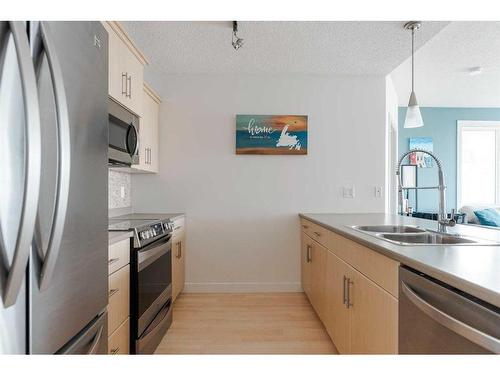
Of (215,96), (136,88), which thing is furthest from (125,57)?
(215,96)

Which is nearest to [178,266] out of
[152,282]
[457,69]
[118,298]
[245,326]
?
[245,326]

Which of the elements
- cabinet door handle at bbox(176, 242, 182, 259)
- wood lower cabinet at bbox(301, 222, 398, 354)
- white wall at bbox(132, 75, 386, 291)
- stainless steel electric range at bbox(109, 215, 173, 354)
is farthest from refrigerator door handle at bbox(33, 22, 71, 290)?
white wall at bbox(132, 75, 386, 291)

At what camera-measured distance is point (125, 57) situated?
7.68 feet

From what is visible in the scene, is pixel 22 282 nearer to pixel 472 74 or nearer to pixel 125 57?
pixel 125 57

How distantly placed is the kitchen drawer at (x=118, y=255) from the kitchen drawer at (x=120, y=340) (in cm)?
33

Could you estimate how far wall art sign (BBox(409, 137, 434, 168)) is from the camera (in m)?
5.45

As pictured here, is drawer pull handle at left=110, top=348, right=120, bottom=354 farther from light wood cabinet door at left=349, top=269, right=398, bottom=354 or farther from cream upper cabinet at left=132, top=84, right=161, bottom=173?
cream upper cabinet at left=132, top=84, right=161, bottom=173

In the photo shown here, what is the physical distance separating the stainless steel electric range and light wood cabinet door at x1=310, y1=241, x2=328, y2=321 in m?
1.20

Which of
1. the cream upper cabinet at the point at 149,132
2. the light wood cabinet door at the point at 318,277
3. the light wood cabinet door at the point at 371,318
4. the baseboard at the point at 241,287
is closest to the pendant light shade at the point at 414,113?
the light wood cabinet door at the point at 318,277

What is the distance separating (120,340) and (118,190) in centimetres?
174

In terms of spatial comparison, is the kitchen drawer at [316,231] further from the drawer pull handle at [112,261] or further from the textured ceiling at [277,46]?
the textured ceiling at [277,46]

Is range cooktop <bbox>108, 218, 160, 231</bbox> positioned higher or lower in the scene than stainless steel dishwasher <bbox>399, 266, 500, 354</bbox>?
higher

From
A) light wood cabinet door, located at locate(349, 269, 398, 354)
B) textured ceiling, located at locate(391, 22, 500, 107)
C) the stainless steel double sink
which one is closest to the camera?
light wood cabinet door, located at locate(349, 269, 398, 354)

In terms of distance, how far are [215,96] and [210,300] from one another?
218 cm
